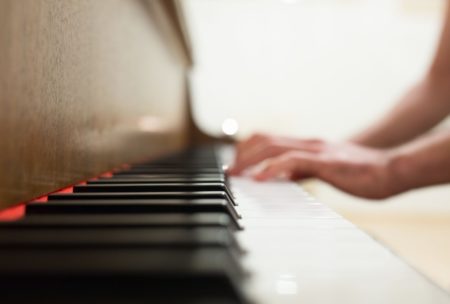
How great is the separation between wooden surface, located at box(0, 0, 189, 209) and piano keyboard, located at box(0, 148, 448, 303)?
0.15 feet

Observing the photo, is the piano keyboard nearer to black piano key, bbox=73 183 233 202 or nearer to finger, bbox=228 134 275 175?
black piano key, bbox=73 183 233 202

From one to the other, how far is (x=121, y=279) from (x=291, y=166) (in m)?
0.74

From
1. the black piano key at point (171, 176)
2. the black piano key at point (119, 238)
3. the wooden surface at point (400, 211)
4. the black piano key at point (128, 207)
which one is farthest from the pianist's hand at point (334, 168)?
the wooden surface at point (400, 211)

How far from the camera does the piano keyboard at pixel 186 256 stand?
27cm

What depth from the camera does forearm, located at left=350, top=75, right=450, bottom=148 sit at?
57.0 inches

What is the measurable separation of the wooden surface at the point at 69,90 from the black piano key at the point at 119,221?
0.14ft

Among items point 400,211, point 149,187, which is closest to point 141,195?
point 149,187

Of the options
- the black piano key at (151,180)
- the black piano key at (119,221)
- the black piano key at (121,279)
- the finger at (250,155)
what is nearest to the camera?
the black piano key at (121,279)

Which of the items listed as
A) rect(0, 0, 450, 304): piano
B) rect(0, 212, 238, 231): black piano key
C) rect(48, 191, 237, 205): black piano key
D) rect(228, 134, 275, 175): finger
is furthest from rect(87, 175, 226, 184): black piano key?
rect(228, 134, 275, 175): finger

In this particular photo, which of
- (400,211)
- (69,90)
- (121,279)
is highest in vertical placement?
(69,90)

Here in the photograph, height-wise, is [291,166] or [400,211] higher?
[291,166]

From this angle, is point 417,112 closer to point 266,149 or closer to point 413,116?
point 413,116

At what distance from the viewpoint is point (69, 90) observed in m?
0.62

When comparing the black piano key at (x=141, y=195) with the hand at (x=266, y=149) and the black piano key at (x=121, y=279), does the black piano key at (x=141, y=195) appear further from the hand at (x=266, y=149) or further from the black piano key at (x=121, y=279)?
the hand at (x=266, y=149)
